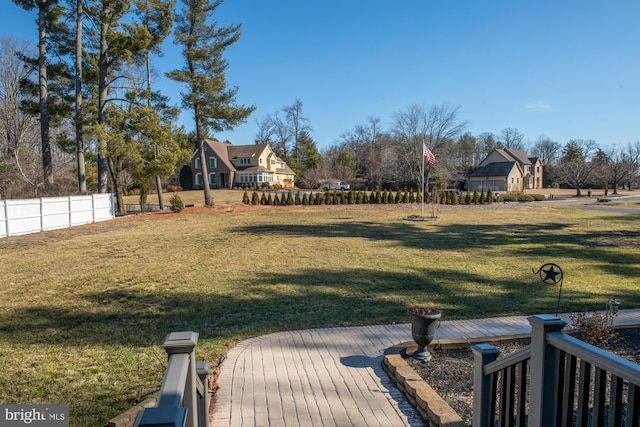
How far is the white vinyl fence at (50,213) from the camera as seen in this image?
1502 centimetres

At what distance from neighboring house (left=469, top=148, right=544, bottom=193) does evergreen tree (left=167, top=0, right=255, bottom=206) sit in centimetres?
3332

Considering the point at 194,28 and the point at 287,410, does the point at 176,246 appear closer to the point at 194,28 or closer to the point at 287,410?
the point at 287,410

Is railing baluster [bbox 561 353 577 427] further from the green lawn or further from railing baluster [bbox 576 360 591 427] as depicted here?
the green lawn

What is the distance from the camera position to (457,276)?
8.59 metres

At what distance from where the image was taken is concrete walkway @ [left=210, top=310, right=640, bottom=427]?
3.39m

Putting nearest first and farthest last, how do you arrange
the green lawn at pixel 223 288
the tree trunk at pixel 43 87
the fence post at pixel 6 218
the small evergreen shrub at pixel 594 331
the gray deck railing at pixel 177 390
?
1. the gray deck railing at pixel 177 390
2. the small evergreen shrub at pixel 594 331
3. the green lawn at pixel 223 288
4. the fence post at pixel 6 218
5. the tree trunk at pixel 43 87

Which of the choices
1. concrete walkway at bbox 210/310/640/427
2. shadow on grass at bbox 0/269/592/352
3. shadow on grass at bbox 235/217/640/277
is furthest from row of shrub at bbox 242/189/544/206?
concrete walkway at bbox 210/310/640/427

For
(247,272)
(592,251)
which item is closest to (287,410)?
(247,272)

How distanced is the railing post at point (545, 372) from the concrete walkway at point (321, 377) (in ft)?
4.47

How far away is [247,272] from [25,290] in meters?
4.16

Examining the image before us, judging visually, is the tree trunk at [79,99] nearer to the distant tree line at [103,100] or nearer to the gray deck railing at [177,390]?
the distant tree line at [103,100]

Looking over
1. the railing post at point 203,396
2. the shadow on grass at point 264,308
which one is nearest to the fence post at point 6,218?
the shadow on grass at point 264,308

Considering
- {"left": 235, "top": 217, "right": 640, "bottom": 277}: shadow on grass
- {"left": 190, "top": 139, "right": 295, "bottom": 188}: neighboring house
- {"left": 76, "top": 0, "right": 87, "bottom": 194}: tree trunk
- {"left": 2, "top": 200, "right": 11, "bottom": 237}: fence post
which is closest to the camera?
{"left": 235, "top": 217, "right": 640, "bottom": 277}: shadow on grass

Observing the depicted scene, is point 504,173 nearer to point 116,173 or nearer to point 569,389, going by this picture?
point 116,173
